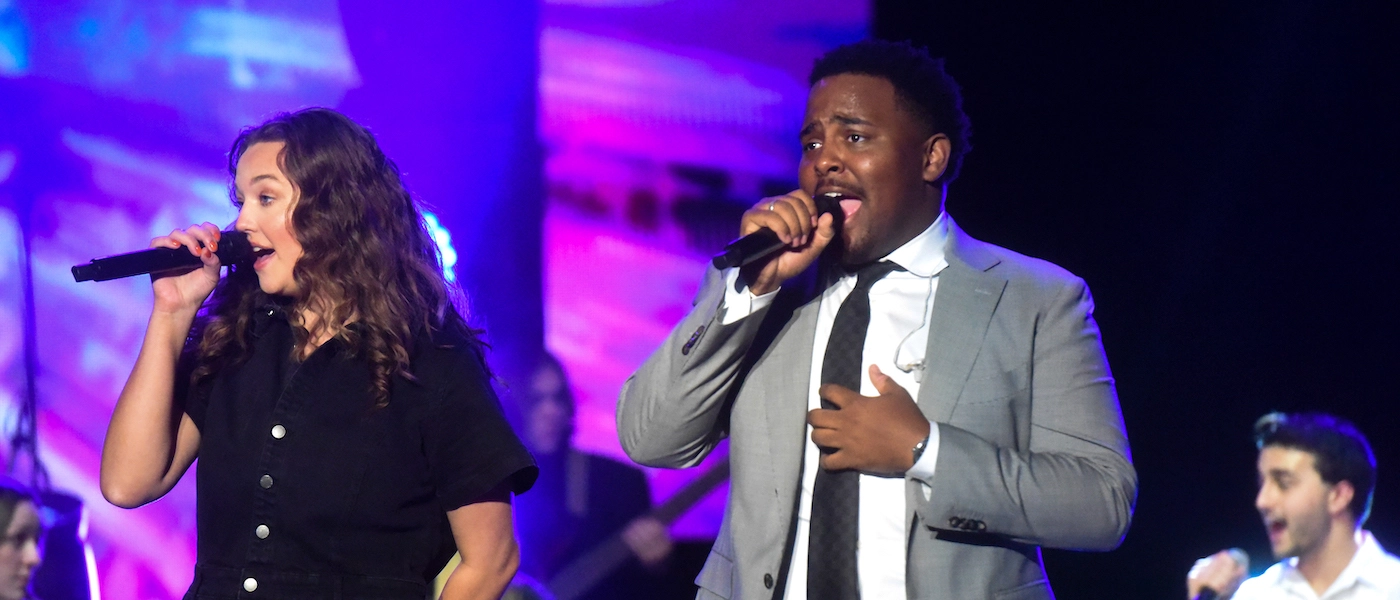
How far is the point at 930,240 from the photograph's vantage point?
5.99 ft

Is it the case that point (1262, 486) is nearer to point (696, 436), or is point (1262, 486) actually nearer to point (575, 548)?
point (575, 548)

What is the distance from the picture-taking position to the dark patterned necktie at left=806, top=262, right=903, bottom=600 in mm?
1592

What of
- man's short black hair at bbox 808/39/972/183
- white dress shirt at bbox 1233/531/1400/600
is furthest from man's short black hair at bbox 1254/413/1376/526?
man's short black hair at bbox 808/39/972/183

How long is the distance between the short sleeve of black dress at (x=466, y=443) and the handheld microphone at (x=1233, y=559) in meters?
2.62

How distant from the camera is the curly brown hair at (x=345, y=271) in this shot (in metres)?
1.84

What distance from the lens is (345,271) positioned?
1.88 metres

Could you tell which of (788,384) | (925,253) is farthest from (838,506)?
(925,253)

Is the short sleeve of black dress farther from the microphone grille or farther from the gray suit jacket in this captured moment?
the microphone grille

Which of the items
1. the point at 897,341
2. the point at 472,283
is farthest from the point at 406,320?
the point at 472,283

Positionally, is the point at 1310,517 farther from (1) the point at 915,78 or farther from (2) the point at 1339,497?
(1) the point at 915,78

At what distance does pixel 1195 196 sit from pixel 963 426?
2.37m

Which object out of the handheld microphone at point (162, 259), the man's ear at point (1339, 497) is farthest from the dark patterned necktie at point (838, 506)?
the man's ear at point (1339, 497)

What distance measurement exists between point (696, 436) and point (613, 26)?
222 centimetres

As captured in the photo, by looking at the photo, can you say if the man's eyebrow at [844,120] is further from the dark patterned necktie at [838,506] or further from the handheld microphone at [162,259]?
the handheld microphone at [162,259]
